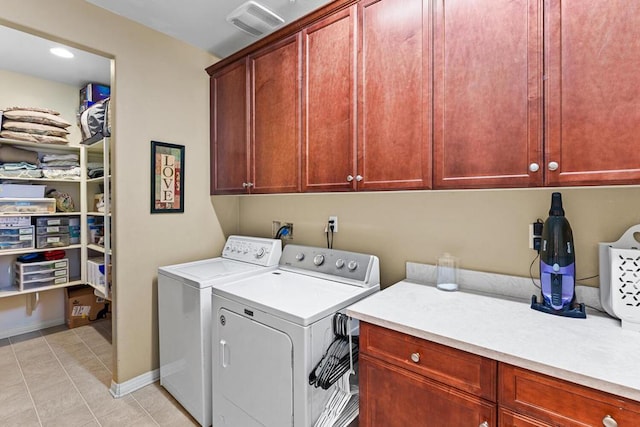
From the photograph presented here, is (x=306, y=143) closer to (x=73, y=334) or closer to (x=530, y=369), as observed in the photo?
(x=530, y=369)

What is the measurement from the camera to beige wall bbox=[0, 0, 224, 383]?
201cm

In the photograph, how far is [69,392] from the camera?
86.0 inches

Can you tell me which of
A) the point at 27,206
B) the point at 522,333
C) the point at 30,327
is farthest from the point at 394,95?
the point at 30,327

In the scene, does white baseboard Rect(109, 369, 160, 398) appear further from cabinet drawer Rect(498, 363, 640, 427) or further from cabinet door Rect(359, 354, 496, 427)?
cabinet drawer Rect(498, 363, 640, 427)

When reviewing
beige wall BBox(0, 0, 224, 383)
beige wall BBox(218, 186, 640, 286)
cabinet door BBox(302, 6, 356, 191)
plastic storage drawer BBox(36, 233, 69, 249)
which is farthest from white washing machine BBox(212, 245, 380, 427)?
plastic storage drawer BBox(36, 233, 69, 249)

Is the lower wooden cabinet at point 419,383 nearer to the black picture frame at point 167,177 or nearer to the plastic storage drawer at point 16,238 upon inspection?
the black picture frame at point 167,177

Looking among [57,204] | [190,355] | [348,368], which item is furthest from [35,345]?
[348,368]

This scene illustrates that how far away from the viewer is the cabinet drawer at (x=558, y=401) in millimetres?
822

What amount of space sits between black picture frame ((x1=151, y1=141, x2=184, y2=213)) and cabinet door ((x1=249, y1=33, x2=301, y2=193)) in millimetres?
637

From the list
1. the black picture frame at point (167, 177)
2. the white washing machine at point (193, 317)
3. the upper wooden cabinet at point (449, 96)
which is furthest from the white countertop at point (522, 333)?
the black picture frame at point (167, 177)

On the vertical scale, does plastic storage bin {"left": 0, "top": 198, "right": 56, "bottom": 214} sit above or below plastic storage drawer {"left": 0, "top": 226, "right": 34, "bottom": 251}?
above

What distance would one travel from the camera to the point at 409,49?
1464 mm

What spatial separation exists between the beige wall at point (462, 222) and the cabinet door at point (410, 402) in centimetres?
73

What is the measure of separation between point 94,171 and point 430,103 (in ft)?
10.8
